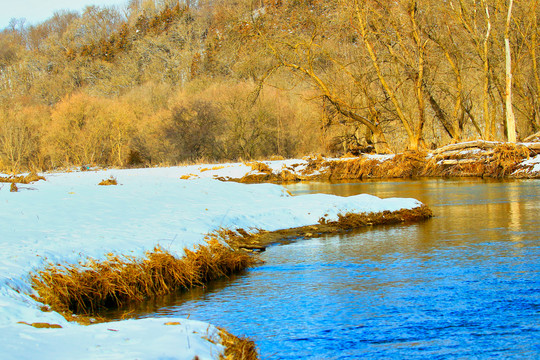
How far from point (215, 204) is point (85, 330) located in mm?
9400

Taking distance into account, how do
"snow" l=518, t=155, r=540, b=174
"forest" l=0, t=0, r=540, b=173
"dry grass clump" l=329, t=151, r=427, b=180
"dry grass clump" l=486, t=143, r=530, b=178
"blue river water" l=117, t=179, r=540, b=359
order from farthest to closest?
"forest" l=0, t=0, r=540, b=173 → "dry grass clump" l=329, t=151, r=427, b=180 → "dry grass clump" l=486, t=143, r=530, b=178 → "snow" l=518, t=155, r=540, b=174 → "blue river water" l=117, t=179, r=540, b=359

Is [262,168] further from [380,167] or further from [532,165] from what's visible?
[532,165]

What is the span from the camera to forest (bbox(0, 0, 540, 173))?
29.8 metres

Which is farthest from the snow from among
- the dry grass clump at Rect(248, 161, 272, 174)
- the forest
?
the dry grass clump at Rect(248, 161, 272, 174)

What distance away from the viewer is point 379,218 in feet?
43.7

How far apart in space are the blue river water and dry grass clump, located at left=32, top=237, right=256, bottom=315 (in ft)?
1.50

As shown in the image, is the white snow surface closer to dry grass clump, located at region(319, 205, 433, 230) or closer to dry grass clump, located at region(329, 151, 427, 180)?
dry grass clump, located at region(319, 205, 433, 230)

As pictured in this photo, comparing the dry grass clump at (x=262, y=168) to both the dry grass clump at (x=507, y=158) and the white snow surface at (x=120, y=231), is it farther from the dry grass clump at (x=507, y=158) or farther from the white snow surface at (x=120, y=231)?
the white snow surface at (x=120, y=231)

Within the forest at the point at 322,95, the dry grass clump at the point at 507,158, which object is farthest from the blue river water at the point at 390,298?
the forest at the point at 322,95

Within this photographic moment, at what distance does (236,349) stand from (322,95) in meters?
28.3

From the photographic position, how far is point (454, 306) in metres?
5.94

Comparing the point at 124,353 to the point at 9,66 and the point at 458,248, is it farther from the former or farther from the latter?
the point at 9,66

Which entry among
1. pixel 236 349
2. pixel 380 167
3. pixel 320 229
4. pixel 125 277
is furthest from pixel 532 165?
pixel 236 349

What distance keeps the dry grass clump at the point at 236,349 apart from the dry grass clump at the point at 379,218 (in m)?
8.38
